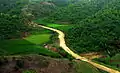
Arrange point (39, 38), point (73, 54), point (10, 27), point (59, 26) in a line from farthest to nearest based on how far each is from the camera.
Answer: point (59, 26), point (39, 38), point (10, 27), point (73, 54)

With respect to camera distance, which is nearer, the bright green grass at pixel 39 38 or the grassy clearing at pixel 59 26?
the bright green grass at pixel 39 38

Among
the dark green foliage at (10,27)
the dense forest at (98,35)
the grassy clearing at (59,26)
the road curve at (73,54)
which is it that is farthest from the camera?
the grassy clearing at (59,26)

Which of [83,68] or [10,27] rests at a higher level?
[83,68]

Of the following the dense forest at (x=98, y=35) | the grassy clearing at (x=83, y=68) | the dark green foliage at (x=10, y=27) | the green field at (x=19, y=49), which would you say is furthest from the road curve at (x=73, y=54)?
the dark green foliage at (x=10, y=27)

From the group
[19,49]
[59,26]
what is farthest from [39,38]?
[19,49]

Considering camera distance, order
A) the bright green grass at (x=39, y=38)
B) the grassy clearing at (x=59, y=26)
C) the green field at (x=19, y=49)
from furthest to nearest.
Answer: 1. the grassy clearing at (x=59, y=26)
2. the bright green grass at (x=39, y=38)
3. the green field at (x=19, y=49)

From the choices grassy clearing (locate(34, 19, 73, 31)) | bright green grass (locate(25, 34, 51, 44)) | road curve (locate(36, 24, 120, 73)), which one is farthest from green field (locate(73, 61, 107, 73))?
grassy clearing (locate(34, 19, 73, 31))

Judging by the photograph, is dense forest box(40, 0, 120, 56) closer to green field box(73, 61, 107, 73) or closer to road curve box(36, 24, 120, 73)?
road curve box(36, 24, 120, 73)

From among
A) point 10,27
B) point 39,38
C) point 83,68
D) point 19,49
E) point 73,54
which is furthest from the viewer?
point 39,38

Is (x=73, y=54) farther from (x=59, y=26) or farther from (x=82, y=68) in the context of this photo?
(x=59, y=26)

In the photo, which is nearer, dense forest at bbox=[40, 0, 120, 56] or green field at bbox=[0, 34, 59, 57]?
green field at bbox=[0, 34, 59, 57]

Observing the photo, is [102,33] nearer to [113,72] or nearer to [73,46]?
[73,46]

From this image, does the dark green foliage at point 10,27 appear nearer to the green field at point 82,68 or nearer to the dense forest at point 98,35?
the dense forest at point 98,35

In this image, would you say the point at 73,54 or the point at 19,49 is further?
the point at 73,54
